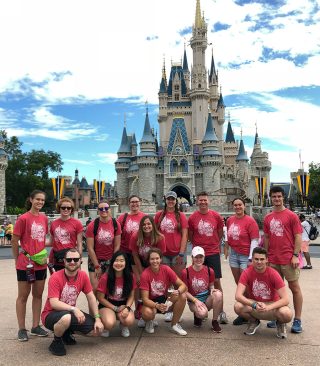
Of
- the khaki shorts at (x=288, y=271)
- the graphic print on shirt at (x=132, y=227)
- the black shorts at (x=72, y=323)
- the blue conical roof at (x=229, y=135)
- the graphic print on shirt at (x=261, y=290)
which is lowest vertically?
the black shorts at (x=72, y=323)

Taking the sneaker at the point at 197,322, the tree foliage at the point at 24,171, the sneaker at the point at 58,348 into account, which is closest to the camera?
the sneaker at the point at 58,348

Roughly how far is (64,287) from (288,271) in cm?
300

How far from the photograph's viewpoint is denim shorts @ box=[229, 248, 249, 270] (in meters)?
5.75

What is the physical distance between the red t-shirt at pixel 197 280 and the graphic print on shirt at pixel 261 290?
620 mm

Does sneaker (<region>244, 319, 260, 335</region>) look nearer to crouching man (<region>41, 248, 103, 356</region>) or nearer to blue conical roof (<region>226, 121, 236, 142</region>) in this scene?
crouching man (<region>41, 248, 103, 356</region>)

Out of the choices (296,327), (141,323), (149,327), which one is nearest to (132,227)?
(141,323)

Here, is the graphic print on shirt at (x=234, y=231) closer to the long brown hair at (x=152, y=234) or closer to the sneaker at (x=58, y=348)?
the long brown hair at (x=152, y=234)

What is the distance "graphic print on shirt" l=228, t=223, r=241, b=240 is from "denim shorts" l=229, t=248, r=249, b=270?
250 mm

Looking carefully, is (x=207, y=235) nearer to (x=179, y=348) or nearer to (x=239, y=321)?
(x=239, y=321)

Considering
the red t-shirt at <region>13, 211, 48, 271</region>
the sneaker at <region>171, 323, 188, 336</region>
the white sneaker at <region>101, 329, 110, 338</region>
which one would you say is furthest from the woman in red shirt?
the sneaker at <region>171, 323, 188, 336</region>

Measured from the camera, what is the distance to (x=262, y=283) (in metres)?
4.92

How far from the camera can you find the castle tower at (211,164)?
57.3m

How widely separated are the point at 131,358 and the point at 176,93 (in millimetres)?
66422

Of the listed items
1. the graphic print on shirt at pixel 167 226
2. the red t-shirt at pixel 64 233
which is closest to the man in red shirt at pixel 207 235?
the graphic print on shirt at pixel 167 226
